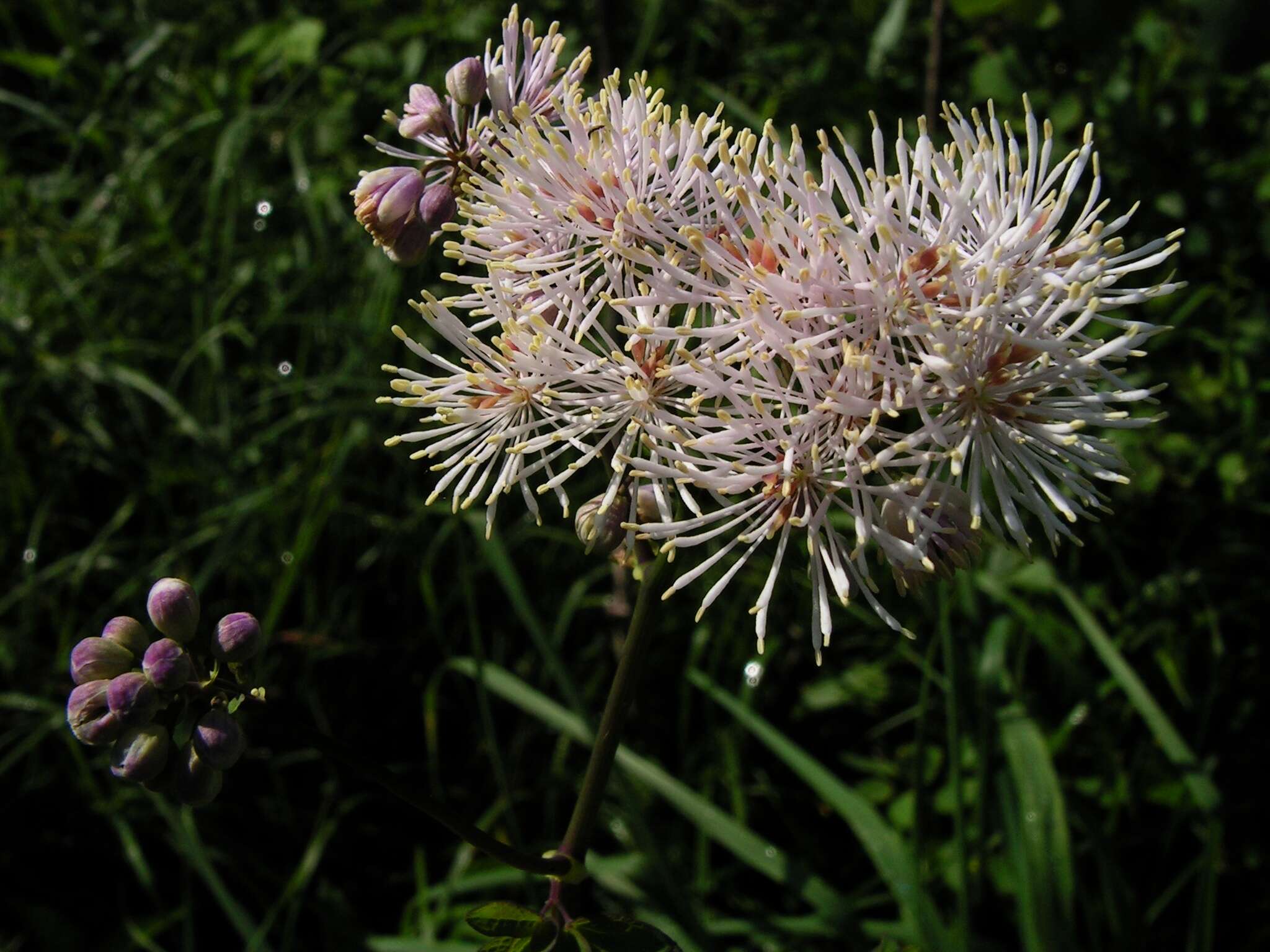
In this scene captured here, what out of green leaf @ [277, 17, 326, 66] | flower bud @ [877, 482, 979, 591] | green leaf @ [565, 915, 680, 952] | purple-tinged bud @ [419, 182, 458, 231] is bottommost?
green leaf @ [565, 915, 680, 952]

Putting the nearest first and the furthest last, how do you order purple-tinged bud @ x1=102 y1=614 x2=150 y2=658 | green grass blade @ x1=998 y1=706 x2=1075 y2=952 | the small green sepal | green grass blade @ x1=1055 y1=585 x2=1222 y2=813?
purple-tinged bud @ x1=102 y1=614 x2=150 y2=658 < the small green sepal < green grass blade @ x1=998 y1=706 x2=1075 y2=952 < green grass blade @ x1=1055 y1=585 x2=1222 y2=813

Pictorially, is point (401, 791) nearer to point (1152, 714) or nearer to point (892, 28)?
point (1152, 714)

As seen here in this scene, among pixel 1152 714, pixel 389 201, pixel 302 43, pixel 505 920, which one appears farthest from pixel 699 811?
pixel 302 43

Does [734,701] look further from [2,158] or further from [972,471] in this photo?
[2,158]

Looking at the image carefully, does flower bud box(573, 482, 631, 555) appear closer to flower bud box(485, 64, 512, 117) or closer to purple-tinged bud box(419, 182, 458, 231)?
purple-tinged bud box(419, 182, 458, 231)

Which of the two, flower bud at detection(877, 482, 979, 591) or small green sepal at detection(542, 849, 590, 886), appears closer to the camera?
flower bud at detection(877, 482, 979, 591)

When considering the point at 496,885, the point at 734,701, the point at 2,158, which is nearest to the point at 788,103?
the point at 734,701

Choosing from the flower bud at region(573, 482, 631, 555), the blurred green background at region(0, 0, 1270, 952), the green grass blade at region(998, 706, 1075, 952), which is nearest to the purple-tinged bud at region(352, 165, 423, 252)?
the flower bud at region(573, 482, 631, 555)

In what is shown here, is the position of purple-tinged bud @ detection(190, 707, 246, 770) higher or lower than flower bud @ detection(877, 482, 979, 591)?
lower
